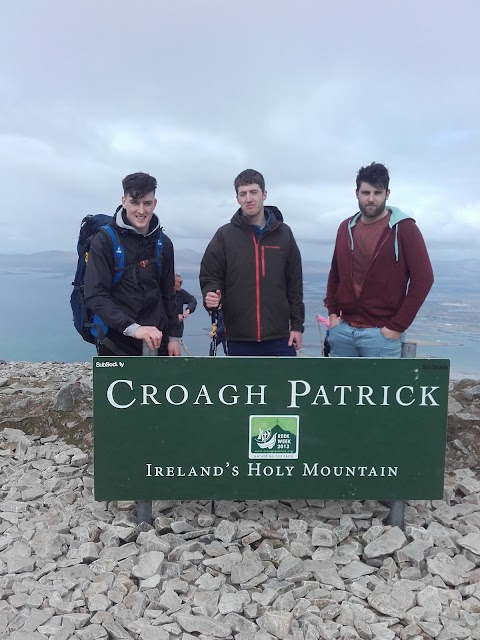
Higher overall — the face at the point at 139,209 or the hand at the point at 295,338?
the face at the point at 139,209

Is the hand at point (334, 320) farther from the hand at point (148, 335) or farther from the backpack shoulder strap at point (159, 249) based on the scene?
the hand at point (148, 335)

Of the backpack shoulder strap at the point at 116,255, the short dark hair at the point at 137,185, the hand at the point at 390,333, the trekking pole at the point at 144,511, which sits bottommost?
the trekking pole at the point at 144,511

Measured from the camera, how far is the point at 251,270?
16.5 ft

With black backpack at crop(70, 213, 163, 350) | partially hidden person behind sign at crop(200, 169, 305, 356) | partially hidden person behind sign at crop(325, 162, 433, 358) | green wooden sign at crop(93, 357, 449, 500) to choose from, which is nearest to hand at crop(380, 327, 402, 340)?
partially hidden person behind sign at crop(325, 162, 433, 358)

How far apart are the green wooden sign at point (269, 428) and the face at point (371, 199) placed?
1.44m

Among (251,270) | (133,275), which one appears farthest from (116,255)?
(251,270)

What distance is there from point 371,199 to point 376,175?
20 cm

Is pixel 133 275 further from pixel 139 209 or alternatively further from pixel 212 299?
pixel 212 299

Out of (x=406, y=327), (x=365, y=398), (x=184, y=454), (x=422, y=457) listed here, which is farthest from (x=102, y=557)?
(x=406, y=327)

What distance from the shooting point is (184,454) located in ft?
13.9

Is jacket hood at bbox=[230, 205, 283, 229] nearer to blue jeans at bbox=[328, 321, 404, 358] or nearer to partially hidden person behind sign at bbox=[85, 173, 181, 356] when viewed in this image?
partially hidden person behind sign at bbox=[85, 173, 181, 356]

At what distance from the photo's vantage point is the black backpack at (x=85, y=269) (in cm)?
444

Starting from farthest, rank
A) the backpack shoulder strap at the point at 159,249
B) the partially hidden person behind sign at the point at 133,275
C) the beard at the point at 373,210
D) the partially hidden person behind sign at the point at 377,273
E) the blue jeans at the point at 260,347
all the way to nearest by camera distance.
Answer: the blue jeans at the point at 260,347 → the beard at the point at 373,210 → the partially hidden person behind sign at the point at 377,273 → the backpack shoulder strap at the point at 159,249 → the partially hidden person behind sign at the point at 133,275

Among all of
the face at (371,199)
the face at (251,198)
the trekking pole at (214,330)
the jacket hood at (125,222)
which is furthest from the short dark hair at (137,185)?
the face at (371,199)
